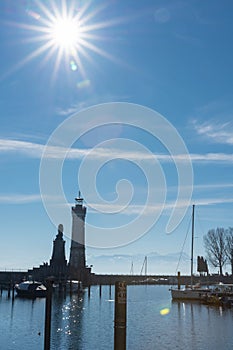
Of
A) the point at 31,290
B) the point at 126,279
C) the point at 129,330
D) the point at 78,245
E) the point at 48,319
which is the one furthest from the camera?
the point at 126,279

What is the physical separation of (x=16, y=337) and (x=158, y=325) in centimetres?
1469

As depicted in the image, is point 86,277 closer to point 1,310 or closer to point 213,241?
point 213,241

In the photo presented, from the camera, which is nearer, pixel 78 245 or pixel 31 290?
pixel 31 290

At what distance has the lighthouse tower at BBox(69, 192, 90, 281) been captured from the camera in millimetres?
106250

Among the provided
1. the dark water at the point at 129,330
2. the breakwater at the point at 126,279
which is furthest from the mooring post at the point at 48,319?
the breakwater at the point at 126,279

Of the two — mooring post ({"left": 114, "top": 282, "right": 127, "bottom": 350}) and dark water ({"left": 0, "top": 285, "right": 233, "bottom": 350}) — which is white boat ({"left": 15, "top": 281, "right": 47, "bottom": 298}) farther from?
mooring post ({"left": 114, "top": 282, "right": 127, "bottom": 350})

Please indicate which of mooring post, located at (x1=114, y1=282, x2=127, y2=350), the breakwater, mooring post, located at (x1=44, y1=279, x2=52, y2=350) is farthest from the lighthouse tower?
mooring post, located at (x1=114, y1=282, x2=127, y2=350)

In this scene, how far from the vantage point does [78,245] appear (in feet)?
356

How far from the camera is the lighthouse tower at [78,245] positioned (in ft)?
349

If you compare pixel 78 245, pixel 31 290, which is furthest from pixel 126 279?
pixel 31 290

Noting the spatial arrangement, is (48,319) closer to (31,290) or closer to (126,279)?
(31,290)

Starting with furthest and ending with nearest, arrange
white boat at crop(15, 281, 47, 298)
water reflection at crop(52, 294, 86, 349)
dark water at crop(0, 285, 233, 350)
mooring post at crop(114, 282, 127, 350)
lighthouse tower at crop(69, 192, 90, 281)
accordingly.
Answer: lighthouse tower at crop(69, 192, 90, 281) → white boat at crop(15, 281, 47, 298) → water reflection at crop(52, 294, 86, 349) → dark water at crop(0, 285, 233, 350) → mooring post at crop(114, 282, 127, 350)

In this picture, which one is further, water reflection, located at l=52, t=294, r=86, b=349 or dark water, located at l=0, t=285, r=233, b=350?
water reflection, located at l=52, t=294, r=86, b=349

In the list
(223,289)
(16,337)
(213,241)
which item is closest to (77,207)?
(213,241)
